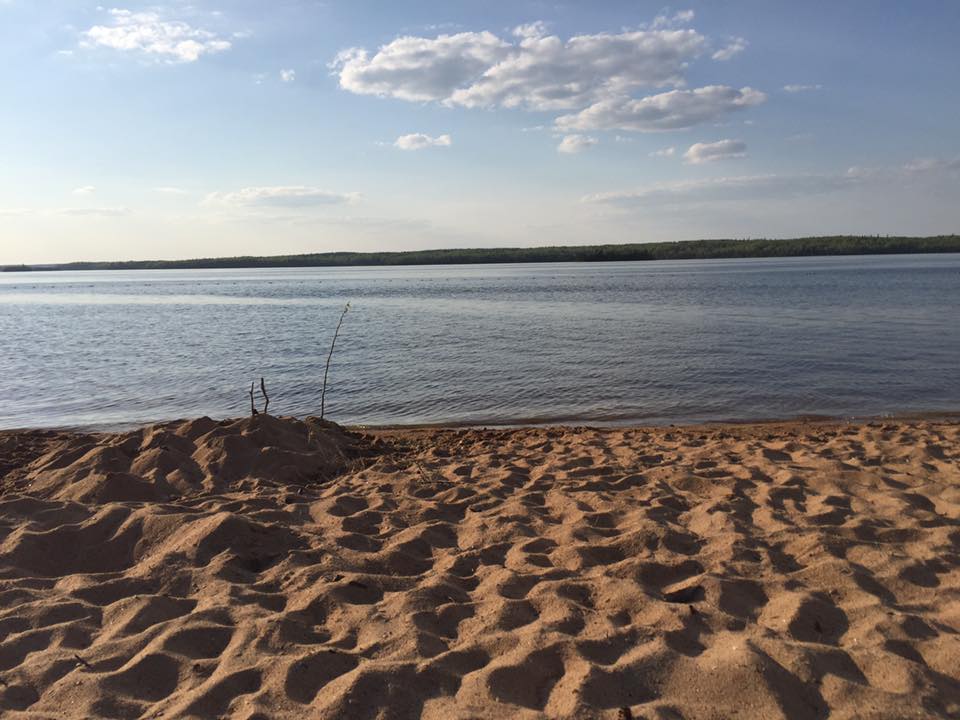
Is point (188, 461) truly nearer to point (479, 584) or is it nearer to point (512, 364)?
point (479, 584)

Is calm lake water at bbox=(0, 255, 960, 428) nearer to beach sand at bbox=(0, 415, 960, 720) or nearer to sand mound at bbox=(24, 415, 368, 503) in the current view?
sand mound at bbox=(24, 415, 368, 503)

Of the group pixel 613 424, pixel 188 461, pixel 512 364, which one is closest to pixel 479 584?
pixel 188 461

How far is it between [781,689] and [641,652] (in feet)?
2.27

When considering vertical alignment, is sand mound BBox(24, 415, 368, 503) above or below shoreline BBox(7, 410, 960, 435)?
above

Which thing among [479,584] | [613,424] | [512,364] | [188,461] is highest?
[188,461]

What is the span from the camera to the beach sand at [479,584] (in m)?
3.42

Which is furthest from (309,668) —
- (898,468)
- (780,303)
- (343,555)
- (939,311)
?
(780,303)

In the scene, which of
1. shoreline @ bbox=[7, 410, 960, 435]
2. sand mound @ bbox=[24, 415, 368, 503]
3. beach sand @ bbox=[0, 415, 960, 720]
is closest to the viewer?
beach sand @ bbox=[0, 415, 960, 720]

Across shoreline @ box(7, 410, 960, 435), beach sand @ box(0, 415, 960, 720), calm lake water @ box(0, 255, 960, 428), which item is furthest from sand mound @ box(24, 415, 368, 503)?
calm lake water @ box(0, 255, 960, 428)

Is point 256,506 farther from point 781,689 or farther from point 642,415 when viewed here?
point 642,415

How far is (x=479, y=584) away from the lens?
4.71 m

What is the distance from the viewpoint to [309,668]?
143 inches

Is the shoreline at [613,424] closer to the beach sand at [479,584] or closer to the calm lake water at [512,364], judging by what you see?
the calm lake water at [512,364]

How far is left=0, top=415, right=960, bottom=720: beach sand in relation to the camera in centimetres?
342
